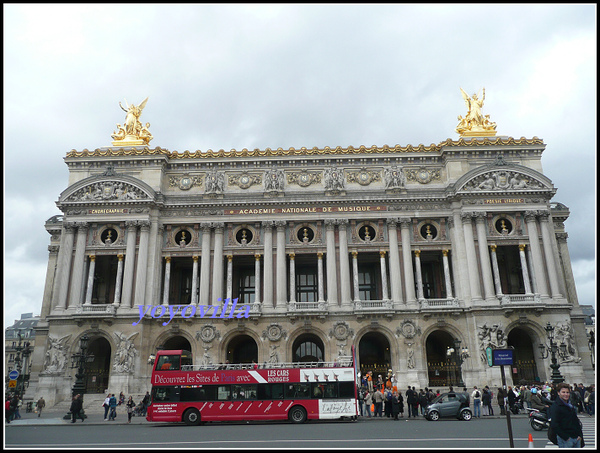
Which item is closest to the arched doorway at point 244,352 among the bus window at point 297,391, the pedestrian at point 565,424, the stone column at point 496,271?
the bus window at point 297,391

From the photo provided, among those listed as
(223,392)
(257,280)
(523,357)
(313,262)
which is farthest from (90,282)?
(523,357)

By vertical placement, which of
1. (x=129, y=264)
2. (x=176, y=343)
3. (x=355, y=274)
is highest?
(x=129, y=264)

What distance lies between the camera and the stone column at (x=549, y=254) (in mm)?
43844

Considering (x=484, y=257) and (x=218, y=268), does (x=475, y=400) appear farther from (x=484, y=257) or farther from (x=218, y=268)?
(x=218, y=268)

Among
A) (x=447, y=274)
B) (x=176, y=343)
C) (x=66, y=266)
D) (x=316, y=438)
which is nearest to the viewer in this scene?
(x=316, y=438)

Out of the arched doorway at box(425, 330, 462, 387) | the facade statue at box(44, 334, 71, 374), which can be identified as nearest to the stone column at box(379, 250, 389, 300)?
the arched doorway at box(425, 330, 462, 387)

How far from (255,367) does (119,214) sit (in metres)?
25.0

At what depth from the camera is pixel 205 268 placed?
1815 inches

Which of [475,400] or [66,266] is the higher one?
[66,266]

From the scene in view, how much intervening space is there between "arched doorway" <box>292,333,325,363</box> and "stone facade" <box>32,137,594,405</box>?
0.19 metres

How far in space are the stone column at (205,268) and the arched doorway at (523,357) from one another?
2805 cm

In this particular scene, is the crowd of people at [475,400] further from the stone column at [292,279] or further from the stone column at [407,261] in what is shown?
the stone column at [292,279]

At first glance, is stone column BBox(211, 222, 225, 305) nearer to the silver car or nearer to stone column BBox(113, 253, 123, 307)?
stone column BBox(113, 253, 123, 307)

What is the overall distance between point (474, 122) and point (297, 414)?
36.8 m
